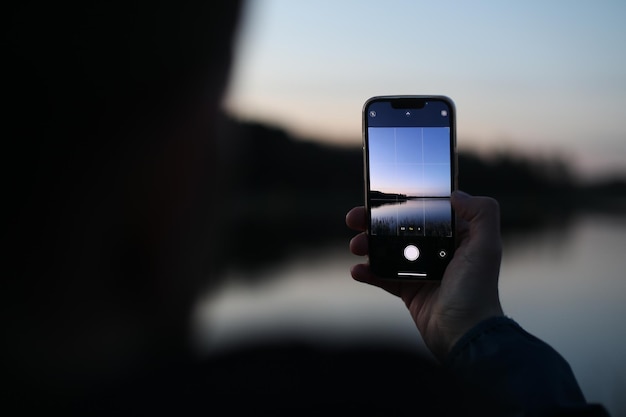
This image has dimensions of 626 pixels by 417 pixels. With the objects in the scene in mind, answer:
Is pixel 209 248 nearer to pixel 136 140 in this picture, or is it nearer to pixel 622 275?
pixel 136 140

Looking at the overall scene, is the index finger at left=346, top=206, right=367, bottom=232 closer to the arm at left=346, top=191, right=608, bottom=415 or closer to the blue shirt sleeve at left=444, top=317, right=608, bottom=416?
the arm at left=346, top=191, right=608, bottom=415

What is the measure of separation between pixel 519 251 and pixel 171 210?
858 cm

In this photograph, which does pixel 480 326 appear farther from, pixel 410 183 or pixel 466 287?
pixel 410 183

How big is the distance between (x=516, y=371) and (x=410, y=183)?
1.44ft

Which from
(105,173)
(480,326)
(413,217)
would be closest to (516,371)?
(480,326)

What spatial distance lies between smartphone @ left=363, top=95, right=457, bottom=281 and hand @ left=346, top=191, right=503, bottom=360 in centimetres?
6

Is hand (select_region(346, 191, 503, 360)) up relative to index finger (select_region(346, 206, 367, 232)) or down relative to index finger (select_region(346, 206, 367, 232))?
down

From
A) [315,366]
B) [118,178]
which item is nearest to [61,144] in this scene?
[118,178]

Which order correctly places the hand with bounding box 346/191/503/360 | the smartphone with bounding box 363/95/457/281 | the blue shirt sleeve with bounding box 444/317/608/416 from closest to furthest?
1. the blue shirt sleeve with bounding box 444/317/608/416
2. the hand with bounding box 346/191/503/360
3. the smartphone with bounding box 363/95/457/281

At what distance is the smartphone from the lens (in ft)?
3.30

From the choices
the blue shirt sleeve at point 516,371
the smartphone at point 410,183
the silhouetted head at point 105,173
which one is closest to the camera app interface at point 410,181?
the smartphone at point 410,183

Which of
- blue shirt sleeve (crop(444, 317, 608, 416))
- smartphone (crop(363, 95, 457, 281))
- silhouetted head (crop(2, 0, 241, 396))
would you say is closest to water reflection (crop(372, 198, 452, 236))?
smartphone (crop(363, 95, 457, 281))

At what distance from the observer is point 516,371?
69cm

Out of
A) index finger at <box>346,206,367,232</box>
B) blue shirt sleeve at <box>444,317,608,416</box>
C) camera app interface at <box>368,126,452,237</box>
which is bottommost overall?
blue shirt sleeve at <box>444,317,608,416</box>
